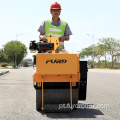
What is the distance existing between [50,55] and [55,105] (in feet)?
3.34

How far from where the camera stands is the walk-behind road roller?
5691mm

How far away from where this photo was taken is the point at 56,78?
5.91 m

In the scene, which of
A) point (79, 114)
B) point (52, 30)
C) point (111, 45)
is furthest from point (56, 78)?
point (111, 45)

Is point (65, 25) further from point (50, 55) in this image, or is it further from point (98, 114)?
→ point (98, 114)

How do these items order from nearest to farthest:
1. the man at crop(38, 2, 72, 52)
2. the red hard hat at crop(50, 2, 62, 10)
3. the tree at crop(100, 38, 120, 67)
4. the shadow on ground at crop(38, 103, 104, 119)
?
the shadow on ground at crop(38, 103, 104, 119) → the red hard hat at crop(50, 2, 62, 10) → the man at crop(38, 2, 72, 52) → the tree at crop(100, 38, 120, 67)

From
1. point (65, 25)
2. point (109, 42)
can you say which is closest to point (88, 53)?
point (109, 42)

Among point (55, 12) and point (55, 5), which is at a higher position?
point (55, 5)

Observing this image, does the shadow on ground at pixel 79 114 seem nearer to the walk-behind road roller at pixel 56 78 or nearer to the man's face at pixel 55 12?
the walk-behind road roller at pixel 56 78

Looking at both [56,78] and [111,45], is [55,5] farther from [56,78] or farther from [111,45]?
[111,45]

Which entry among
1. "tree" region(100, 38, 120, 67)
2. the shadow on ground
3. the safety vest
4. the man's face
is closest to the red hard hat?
the man's face

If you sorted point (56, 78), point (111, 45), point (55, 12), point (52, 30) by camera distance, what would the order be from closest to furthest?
point (56, 78)
point (55, 12)
point (52, 30)
point (111, 45)

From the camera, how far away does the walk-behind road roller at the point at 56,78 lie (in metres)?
5.69

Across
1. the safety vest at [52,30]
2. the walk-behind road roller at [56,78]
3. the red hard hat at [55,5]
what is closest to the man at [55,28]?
the safety vest at [52,30]

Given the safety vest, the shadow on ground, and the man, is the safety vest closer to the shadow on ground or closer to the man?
Result: the man
